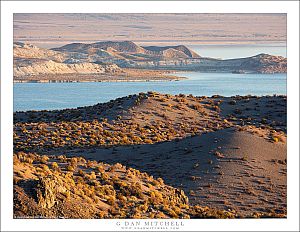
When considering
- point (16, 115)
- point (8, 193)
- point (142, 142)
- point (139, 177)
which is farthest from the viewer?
point (16, 115)

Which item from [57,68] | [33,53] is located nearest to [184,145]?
[57,68]

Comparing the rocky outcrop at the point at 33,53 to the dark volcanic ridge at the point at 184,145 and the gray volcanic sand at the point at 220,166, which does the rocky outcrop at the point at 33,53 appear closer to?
the dark volcanic ridge at the point at 184,145

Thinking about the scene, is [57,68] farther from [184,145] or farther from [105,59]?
[184,145]

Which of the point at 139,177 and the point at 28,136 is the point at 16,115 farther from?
the point at 139,177

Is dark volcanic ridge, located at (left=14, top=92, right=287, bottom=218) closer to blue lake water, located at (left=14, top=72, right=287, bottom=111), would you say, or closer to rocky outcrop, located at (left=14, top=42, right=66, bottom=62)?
blue lake water, located at (left=14, top=72, right=287, bottom=111)

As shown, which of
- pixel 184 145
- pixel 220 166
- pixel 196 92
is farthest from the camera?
pixel 196 92

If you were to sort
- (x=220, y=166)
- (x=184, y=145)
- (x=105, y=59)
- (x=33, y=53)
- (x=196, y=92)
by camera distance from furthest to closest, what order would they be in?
(x=105, y=59) → (x=33, y=53) → (x=196, y=92) → (x=184, y=145) → (x=220, y=166)

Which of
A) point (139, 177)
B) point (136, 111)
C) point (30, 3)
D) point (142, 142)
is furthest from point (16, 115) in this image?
point (30, 3)
